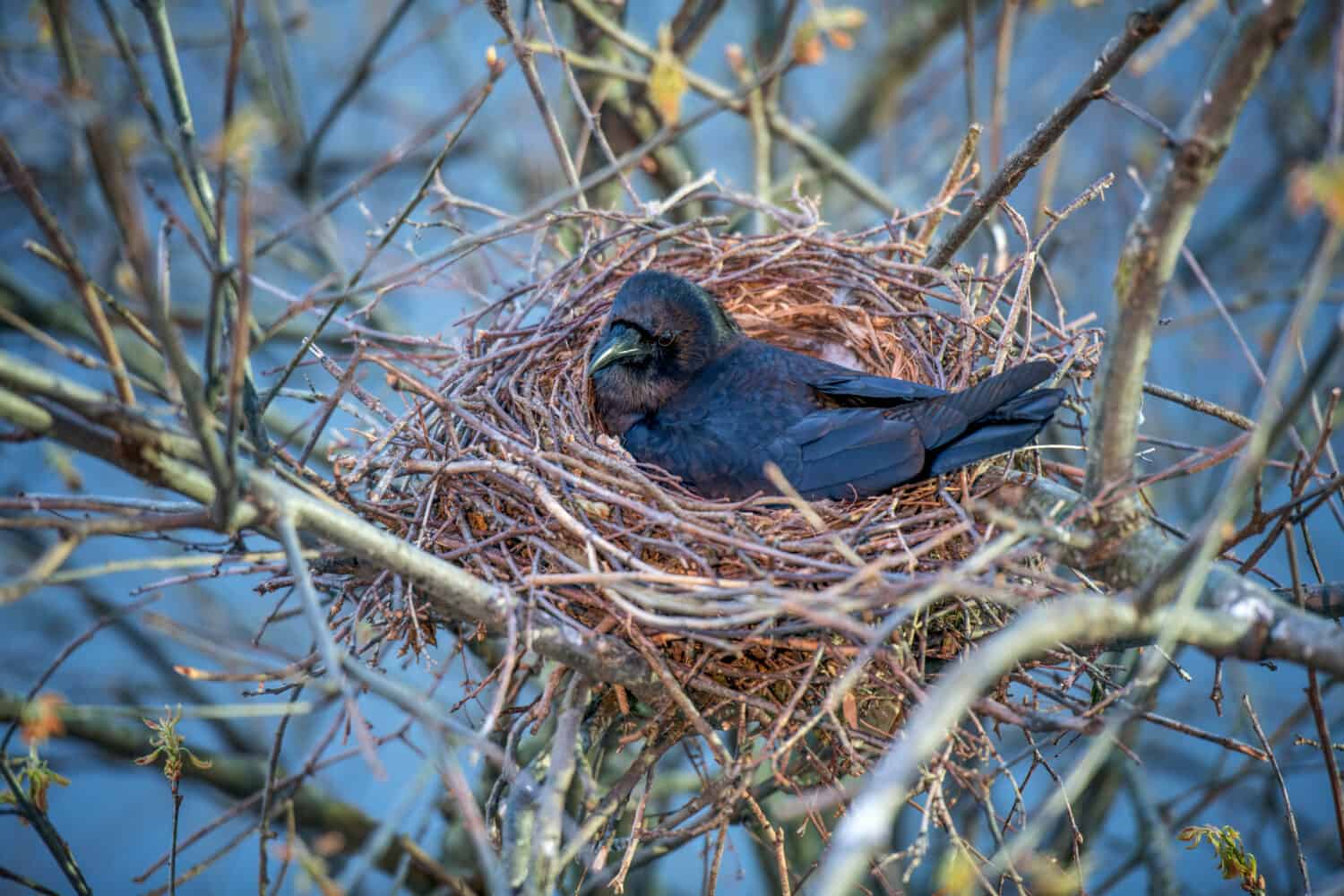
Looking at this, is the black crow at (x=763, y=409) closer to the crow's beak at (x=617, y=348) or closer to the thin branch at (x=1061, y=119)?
the crow's beak at (x=617, y=348)

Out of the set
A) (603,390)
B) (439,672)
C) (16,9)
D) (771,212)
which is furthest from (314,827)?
(16,9)

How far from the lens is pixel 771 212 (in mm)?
4316

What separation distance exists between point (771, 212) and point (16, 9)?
5467mm

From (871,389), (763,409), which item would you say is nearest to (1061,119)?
(871,389)

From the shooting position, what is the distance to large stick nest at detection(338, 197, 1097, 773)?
274 centimetres

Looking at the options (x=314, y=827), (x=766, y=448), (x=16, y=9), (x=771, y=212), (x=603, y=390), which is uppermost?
(x=16, y=9)

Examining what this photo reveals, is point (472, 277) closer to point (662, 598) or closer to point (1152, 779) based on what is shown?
point (662, 598)

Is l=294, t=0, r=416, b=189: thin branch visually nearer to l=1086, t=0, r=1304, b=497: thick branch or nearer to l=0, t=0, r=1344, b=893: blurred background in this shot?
l=0, t=0, r=1344, b=893: blurred background

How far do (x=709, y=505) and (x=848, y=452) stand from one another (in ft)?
1.68

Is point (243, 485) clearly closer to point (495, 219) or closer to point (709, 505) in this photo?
point (709, 505)

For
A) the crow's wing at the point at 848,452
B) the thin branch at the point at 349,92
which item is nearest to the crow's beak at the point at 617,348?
the crow's wing at the point at 848,452

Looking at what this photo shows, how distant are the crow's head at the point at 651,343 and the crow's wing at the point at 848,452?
2.32 feet

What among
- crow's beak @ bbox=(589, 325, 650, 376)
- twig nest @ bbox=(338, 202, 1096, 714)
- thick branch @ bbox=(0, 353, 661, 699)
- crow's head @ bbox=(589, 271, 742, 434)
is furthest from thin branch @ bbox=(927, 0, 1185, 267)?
thick branch @ bbox=(0, 353, 661, 699)

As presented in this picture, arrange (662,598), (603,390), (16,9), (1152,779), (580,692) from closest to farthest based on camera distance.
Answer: (662,598), (580,692), (603,390), (16,9), (1152,779)
